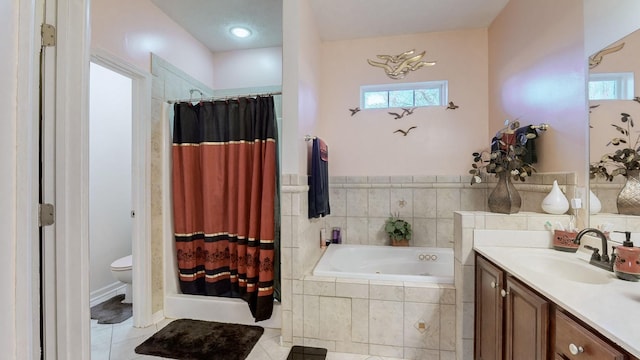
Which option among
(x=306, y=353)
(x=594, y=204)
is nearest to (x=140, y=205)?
(x=306, y=353)

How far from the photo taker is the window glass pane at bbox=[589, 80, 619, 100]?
135 centimetres

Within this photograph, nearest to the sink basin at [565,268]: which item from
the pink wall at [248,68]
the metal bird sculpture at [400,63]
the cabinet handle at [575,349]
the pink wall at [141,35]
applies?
the cabinet handle at [575,349]

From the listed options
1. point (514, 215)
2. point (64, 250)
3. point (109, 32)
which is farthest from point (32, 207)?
point (514, 215)

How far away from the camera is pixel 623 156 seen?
129 cm

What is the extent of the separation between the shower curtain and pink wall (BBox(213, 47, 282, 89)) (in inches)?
39.7

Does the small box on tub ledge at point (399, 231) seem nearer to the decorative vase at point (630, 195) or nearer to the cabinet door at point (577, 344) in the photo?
the decorative vase at point (630, 195)

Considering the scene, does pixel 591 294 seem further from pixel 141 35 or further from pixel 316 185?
pixel 141 35

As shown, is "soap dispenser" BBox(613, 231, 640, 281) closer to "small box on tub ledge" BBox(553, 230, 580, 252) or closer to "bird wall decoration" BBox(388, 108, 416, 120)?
"small box on tub ledge" BBox(553, 230, 580, 252)

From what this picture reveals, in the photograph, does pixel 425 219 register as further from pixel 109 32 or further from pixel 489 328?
pixel 109 32

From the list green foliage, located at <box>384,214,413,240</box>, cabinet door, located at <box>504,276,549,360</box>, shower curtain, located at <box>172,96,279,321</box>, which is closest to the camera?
cabinet door, located at <box>504,276,549,360</box>

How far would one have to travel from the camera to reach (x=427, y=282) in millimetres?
1805

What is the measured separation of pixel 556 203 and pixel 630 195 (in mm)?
357

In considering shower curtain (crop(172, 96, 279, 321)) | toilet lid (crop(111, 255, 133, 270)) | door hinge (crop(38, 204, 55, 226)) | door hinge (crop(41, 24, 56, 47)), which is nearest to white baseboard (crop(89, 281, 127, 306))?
toilet lid (crop(111, 255, 133, 270))

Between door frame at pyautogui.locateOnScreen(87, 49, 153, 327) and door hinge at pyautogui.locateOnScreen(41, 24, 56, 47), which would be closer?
door hinge at pyautogui.locateOnScreen(41, 24, 56, 47)
